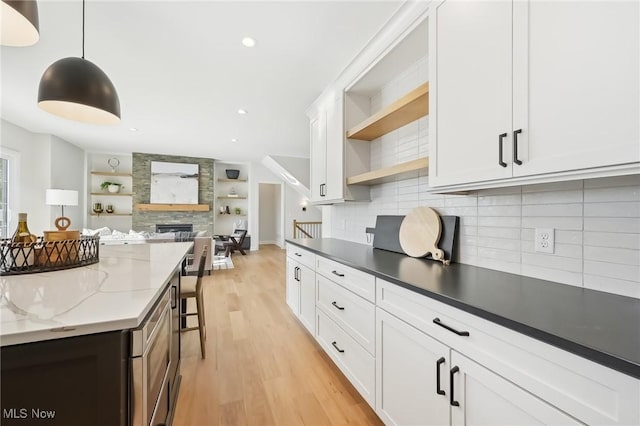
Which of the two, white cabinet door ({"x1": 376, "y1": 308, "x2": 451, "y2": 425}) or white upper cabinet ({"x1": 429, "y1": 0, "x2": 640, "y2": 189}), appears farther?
white cabinet door ({"x1": 376, "y1": 308, "x2": 451, "y2": 425})

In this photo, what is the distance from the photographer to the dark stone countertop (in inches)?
26.3

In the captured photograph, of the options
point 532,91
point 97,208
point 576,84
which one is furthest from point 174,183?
point 576,84

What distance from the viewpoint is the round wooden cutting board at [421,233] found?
180 cm

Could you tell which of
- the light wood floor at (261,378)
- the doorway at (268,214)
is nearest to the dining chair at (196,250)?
the light wood floor at (261,378)

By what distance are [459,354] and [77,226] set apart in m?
8.41

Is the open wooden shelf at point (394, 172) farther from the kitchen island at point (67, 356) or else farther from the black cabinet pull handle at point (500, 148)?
the kitchen island at point (67, 356)

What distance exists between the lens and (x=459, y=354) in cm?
102

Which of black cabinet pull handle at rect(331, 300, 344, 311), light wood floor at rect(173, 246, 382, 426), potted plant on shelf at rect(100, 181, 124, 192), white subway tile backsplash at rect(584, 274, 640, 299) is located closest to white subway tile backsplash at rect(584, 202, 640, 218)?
white subway tile backsplash at rect(584, 274, 640, 299)

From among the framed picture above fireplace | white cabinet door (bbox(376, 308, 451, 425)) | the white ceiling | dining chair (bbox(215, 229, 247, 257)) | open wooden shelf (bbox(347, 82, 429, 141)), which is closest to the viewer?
white cabinet door (bbox(376, 308, 451, 425))

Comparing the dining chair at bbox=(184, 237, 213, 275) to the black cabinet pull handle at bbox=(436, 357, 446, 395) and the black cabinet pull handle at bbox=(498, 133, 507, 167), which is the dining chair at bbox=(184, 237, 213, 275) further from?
the black cabinet pull handle at bbox=(498, 133, 507, 167)

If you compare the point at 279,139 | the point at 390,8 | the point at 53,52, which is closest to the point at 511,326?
the point at 390,8

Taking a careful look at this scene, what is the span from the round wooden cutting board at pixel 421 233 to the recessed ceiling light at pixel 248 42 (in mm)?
1874

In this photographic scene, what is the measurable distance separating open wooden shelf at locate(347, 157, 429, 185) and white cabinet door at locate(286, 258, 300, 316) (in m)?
1.12

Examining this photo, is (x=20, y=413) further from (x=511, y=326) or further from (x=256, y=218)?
(x=256, y=218)
